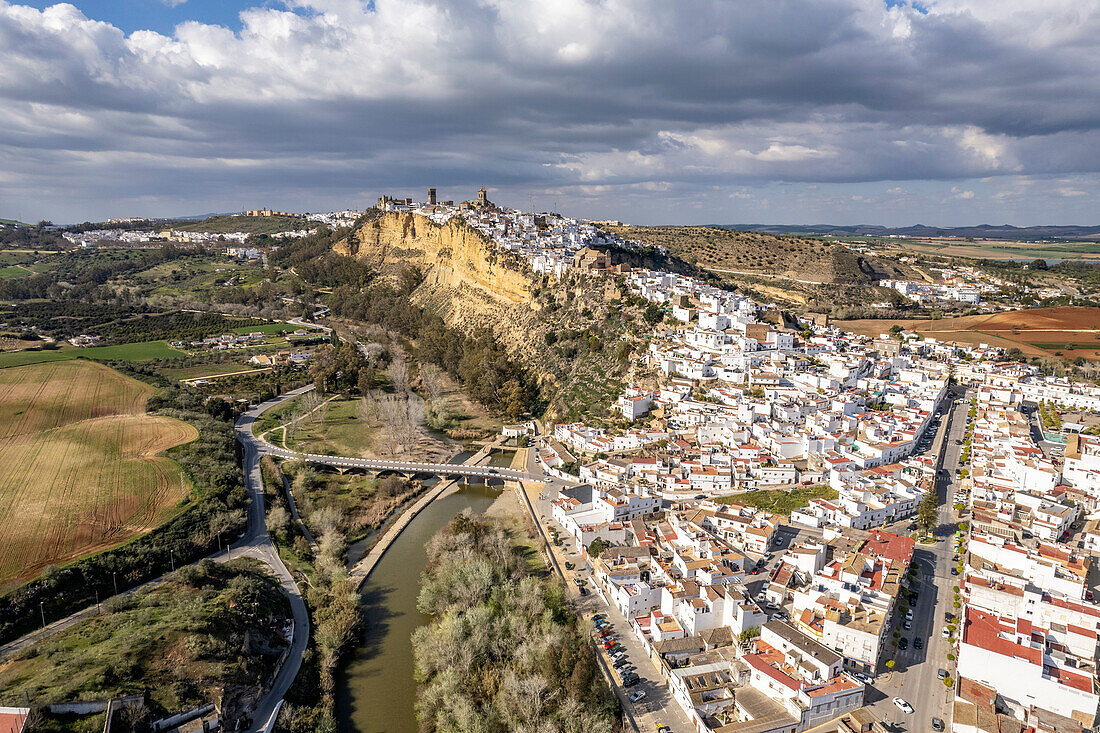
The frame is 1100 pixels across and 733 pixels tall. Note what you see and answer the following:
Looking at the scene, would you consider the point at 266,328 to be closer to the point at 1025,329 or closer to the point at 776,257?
the point at 776,257

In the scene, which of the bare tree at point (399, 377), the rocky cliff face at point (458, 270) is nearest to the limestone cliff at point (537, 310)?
the rocky cliff face at point (458, 270)

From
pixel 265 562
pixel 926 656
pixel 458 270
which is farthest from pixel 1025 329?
pixel 265 562

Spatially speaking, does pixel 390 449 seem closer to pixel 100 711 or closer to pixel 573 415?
pixel 573 415

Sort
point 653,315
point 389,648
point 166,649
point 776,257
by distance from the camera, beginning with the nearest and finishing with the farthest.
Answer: point 166,649
point 389,648
point 653,315
point 776,257

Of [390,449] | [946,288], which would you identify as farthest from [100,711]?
[946,288]

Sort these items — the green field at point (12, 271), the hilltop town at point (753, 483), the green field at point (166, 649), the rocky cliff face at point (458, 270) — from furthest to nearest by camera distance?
1. the green field at point (12, 271)
2. the rocky cliff face at point (458, 270)
3. the hilltop town at point (753, 483)
4. the green field at point (166, 649)

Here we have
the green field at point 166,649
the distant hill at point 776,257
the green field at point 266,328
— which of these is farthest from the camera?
the distant hill at point 776,257

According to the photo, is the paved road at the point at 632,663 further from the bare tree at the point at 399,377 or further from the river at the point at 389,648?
the bare tree at the point at 399,377
